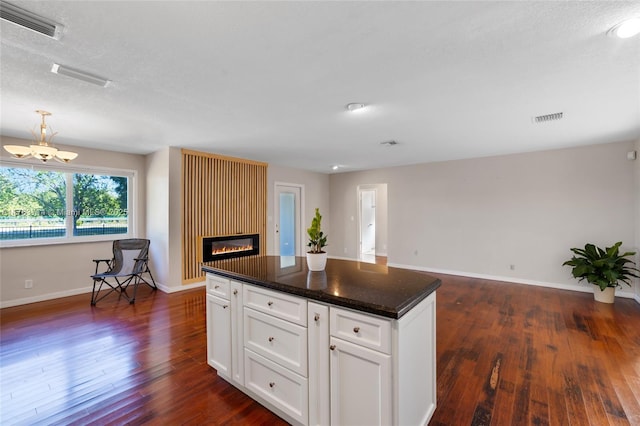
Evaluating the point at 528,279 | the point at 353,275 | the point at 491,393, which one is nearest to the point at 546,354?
the point at 491,393

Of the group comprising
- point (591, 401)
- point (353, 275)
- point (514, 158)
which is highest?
point (514, 158)

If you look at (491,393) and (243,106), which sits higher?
(243,106)

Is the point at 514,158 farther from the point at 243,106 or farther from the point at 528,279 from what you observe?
the point at 243,106

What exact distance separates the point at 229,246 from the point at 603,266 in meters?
6.08

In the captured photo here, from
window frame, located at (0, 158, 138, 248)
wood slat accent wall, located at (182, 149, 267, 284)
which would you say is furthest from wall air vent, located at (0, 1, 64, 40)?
window frame, located at (0, 158, 138, 248)

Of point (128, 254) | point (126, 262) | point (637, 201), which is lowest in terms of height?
point (126, 262)

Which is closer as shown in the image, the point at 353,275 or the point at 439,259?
the point at 353,275

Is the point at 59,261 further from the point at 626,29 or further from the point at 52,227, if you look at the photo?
the point at 626,29

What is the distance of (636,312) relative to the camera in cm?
377

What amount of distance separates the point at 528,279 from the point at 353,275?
4.85m

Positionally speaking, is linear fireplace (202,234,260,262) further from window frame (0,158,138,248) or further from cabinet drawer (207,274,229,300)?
cabinet drawer (207,274,229,300)

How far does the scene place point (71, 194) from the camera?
463 cm

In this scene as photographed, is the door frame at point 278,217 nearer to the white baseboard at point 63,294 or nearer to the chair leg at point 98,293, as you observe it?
the white baseboard at point 63,294

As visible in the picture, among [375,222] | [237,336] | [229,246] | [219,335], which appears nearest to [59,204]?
[229,246]
